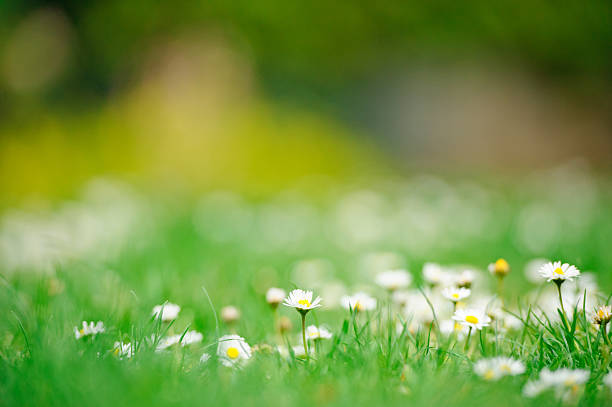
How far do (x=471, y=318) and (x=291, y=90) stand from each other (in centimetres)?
467

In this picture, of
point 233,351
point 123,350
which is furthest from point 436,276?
point 123,350

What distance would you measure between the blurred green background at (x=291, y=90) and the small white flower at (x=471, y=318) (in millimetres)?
3373

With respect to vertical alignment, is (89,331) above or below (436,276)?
below

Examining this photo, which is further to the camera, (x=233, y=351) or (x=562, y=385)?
(x=233, y=351)

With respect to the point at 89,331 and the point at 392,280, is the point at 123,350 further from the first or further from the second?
the point at 392,280

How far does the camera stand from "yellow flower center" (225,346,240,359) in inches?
41.8

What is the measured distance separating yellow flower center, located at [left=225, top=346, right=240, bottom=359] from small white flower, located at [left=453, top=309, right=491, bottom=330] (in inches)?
18.0

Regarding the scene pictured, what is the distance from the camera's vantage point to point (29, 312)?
1310 millimetres

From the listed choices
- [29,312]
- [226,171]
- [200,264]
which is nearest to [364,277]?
[200,264]

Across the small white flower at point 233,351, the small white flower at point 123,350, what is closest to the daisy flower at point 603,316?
the small white flower at point 233,351

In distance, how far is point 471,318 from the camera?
1.10 m

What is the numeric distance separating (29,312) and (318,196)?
2.77 m

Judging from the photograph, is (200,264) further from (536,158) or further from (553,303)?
(536,158)

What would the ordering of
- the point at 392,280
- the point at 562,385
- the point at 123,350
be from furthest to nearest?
1. the point at 392,280
2. the point at 123,350
3. the point at 562,385
